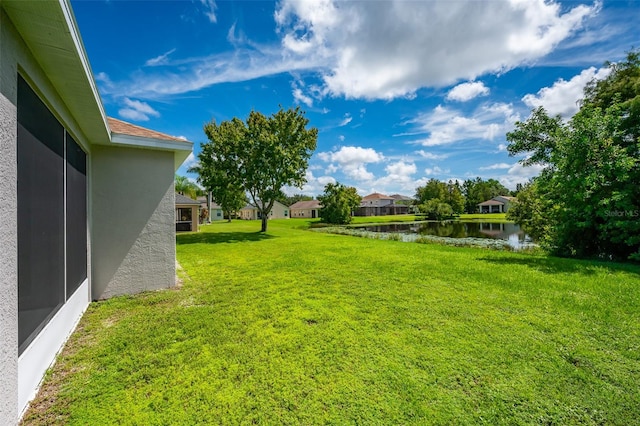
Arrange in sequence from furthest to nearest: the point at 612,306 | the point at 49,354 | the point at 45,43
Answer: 1. the point at 612,306
2. the point at 49,354
3. the point at 45,43

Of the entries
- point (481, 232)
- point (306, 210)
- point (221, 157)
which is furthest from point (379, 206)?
point (221, 157)

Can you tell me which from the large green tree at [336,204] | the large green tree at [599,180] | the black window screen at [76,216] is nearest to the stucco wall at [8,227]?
the black window screen at [76,216]

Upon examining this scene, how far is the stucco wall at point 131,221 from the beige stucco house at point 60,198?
0.7 inches

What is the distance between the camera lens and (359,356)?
2.77 metres

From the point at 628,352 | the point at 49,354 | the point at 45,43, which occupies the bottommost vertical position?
the point at 628,352

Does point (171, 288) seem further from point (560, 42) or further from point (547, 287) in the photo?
point (560, 42)

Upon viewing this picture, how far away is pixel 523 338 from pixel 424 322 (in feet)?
3.74

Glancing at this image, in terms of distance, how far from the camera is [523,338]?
3145 millimetres

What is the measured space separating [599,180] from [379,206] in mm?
51563

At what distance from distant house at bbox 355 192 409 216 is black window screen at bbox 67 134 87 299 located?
5319 centimetres

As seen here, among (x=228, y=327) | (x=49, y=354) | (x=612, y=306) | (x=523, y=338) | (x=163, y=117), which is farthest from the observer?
(x=163, y=117)

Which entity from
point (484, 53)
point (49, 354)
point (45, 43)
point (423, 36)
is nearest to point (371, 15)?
point (423, 36)

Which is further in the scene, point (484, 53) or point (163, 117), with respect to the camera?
point (163, 117)

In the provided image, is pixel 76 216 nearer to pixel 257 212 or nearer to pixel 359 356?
pixel 359 356
